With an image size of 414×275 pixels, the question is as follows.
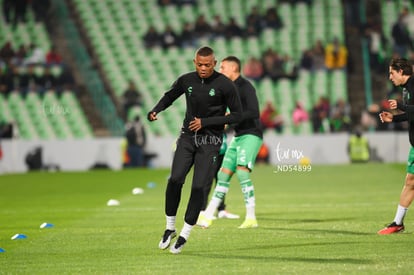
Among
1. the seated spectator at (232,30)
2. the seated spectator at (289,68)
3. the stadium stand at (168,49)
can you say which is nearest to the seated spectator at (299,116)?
the stadium stand at (168,49)

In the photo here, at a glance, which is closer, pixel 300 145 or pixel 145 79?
pixel 300 145

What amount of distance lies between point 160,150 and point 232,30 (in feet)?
24.9

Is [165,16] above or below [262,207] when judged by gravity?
above

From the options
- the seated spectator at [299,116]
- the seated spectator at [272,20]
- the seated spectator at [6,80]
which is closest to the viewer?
the seated spectator at [299,116]

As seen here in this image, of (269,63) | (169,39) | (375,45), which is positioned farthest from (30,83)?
(375,45)

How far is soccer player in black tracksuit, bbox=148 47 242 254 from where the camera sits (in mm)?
10602

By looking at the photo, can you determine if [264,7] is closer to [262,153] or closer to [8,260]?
[262,153]

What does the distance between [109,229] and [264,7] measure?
2756cm

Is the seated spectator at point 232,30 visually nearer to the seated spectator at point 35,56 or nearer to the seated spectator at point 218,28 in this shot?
the seated spectator at point 218,28

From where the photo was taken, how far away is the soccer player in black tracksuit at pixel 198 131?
10602mm

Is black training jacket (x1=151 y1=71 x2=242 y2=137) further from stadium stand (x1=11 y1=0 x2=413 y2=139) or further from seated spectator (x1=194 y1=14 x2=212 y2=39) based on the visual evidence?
seated spectator (x1=194 y1=14 x2=212 y2=39)

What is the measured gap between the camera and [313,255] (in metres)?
10.1

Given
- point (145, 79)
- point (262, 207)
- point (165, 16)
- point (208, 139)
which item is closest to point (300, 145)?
point (145, 79)

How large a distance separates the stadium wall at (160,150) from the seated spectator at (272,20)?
7198mm
